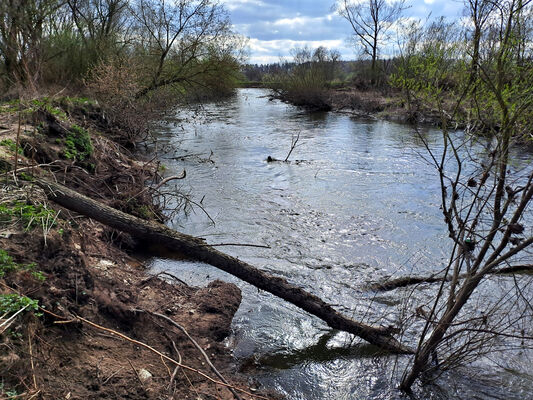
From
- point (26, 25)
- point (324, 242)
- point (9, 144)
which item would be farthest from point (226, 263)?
point (26, 25)

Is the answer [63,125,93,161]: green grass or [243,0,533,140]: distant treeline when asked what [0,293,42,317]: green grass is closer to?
[243,0,533,140]: distant treeline

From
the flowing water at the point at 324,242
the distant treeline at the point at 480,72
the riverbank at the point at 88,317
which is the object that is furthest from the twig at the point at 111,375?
the distant treeline at the point at 480,72

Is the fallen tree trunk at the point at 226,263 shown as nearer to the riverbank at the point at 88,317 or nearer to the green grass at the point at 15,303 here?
the riverbank at the point at 88,317

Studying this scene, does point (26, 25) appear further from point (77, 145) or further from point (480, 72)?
point (480, 72)

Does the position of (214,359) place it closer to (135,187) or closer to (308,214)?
(135,187)

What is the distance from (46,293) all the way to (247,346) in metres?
2.28

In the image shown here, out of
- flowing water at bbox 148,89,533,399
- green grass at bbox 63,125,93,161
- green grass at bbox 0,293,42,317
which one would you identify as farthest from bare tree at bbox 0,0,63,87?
green grass at bbox 0,293,42,317

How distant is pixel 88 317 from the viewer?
147 inches

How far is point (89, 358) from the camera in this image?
10.8 feet

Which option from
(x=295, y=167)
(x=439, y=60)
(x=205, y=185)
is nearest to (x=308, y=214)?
(x=205, y=185)

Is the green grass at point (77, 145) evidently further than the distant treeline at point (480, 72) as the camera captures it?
Yes

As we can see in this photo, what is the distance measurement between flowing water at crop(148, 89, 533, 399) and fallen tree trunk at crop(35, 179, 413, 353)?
1.20 ft

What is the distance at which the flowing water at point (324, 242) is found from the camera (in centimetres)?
437

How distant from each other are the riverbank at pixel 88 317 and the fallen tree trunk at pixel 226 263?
292mm
